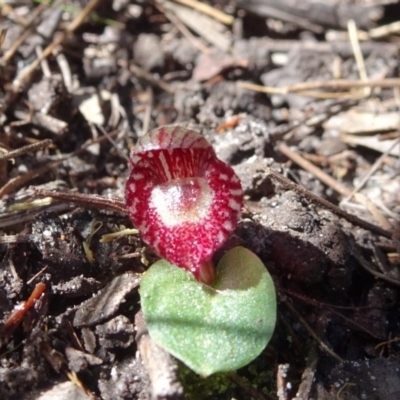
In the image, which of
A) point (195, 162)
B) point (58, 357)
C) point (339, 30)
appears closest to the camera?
point (58, 357)

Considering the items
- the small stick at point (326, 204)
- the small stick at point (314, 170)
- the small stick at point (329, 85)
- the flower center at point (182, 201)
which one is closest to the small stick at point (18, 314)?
the flower center at point (182, 201)

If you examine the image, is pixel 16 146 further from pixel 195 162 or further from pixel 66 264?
pixel 195 162

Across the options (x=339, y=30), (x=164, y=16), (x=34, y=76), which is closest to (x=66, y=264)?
(x=34, y=76)

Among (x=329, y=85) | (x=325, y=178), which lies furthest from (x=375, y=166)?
(x=329, y=85)

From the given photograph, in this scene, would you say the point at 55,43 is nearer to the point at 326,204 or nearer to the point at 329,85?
the point at 329,85

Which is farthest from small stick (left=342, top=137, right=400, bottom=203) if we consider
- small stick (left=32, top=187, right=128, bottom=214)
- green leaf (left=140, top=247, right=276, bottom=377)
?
small stick (left=32, top=187, right=128, bottom=214)

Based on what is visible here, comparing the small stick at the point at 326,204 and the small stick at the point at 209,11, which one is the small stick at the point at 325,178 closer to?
the small stick at the point at 326,204
